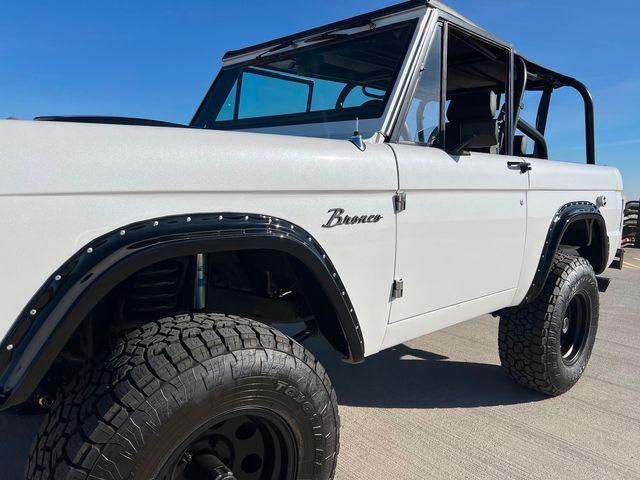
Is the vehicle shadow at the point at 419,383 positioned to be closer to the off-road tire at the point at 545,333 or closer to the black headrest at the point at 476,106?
the off-road tire at the point at 545,333

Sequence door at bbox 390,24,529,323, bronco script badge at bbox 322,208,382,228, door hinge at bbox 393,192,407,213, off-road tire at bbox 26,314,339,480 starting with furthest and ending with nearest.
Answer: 1. door at bbox 390,24,529,323
2. door hinge at bbox 393,192,407,213
3. bronco script badge at bbox 322,208,382,228
4. off-road tire at bbox 26,314,339,480

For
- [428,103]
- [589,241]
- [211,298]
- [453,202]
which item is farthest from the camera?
[589,241]

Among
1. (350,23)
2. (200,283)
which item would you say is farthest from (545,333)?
(200,283)

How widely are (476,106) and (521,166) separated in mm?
451

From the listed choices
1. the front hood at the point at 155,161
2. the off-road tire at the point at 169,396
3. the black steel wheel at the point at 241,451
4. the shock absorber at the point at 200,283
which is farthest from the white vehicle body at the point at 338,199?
the black steel wheel at the point at 241,451

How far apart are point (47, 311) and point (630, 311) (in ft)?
19.2

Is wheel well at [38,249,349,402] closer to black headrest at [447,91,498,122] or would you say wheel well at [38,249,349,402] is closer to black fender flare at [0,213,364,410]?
black fender flare at [0,213,364,410]

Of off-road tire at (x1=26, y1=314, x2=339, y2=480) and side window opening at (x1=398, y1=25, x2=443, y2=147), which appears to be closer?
off-road tire at (x1=26, y1=314, x2=339, y2=480)

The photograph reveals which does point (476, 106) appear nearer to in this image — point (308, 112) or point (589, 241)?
point (308, 112)

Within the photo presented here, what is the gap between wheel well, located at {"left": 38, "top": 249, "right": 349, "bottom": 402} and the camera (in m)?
1.60

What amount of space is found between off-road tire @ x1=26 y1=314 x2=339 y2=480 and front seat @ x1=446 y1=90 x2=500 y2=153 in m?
1.22

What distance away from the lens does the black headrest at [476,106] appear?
2434mm

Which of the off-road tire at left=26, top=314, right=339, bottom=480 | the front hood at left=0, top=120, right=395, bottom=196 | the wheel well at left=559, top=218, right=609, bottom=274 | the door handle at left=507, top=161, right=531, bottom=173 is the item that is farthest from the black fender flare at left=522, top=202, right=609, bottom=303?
the off-road tire at left=26, top=314, right=339, bottom=480

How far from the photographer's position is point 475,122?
2.26 metres
